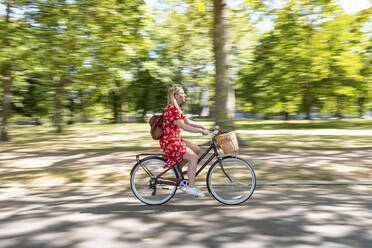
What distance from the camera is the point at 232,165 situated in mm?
5566

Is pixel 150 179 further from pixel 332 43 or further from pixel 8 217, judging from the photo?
pixel 332 43

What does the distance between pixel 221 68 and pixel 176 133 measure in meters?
7.08

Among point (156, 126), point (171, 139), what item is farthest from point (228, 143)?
point (156, 126)

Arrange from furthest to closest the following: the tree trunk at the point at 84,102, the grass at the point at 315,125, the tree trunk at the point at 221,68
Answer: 1. the tree trunk at the point at 84,102
2. the grass at the point at 315,125
3. the tree trunk at the point at 221,68

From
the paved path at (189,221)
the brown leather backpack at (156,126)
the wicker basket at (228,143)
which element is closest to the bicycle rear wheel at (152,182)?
the paved path at (189,221)

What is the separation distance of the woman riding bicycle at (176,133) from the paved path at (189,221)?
0.70 m

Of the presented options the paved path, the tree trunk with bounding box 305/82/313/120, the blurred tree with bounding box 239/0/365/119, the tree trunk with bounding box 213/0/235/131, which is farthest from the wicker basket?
the tree trunk with bounding box 305/82/313/120

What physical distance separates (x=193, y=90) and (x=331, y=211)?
39.4 meters

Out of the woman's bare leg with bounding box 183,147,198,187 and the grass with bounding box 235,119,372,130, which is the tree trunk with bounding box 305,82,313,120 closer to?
the grass with bounding box 235,119,372,130

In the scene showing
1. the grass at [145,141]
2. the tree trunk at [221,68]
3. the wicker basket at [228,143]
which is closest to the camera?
the wicker basket at [228,143]

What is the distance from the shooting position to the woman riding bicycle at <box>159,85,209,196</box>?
530 cm

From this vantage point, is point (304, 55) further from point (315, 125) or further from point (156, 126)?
point (315, 125)

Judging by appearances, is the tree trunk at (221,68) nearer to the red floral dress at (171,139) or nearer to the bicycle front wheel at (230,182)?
the bicycle front wheel at (230,182)

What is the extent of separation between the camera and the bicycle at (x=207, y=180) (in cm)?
555
